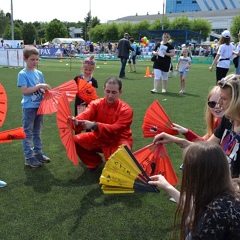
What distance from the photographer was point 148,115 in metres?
3.55

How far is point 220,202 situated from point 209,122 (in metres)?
1.84

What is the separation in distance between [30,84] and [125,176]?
7.25 ft

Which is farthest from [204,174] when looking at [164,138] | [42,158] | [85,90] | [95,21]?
[95,21]

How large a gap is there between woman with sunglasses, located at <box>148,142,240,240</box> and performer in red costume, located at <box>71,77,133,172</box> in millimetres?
2276

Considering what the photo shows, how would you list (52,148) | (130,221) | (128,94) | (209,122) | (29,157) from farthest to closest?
(128,94) < (52,148) < (29,157) < (209,122) < (130,221)

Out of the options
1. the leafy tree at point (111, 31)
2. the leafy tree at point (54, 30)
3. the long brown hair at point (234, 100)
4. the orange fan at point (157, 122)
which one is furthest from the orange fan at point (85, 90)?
the leafy tree at point (54, 30)

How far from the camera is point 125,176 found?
2586 mm

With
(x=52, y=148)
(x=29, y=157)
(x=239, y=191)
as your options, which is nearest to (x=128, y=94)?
(x=52, y=148)

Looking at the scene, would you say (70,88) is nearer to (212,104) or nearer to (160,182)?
(212,104)

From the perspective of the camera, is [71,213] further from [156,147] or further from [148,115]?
[148,115]

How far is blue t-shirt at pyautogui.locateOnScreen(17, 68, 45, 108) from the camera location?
13.6 ft

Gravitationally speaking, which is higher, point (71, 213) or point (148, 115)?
point (148, 115)

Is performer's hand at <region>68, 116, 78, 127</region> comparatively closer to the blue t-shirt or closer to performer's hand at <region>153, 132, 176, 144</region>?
the blue t-shirt

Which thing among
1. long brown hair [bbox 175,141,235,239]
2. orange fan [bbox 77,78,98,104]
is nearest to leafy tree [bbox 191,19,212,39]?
orange fan [bbox 77,78,98,104]
